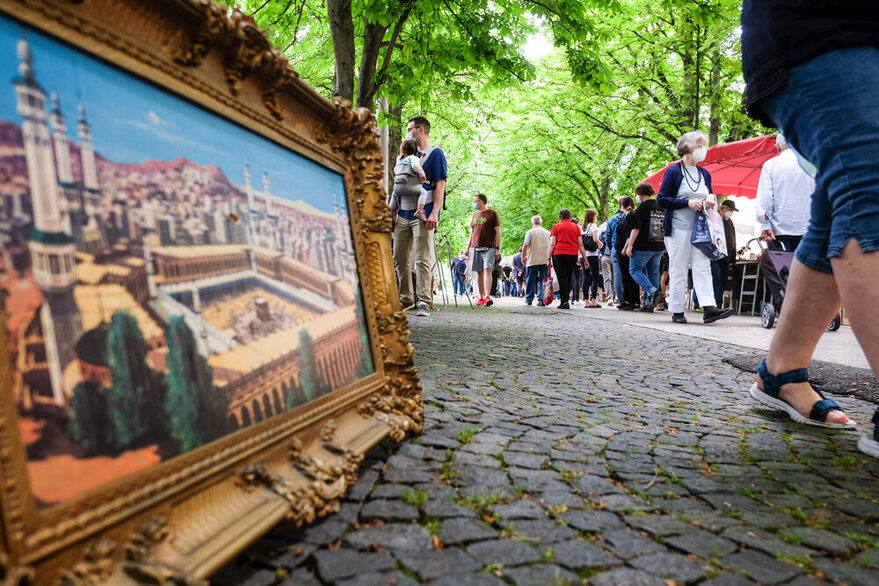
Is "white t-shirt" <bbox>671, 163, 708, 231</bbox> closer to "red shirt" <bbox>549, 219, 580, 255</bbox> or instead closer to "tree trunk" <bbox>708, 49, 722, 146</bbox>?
"red shirt" <bbox>549, 219, 580, 255</bbox>

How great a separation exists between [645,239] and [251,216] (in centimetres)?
981

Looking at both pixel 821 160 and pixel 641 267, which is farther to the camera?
pixel 641 267

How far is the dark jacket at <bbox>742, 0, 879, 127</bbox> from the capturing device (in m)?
2.03

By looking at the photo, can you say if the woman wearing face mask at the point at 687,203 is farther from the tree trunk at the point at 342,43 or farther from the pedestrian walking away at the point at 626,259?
the tree trunk at the point at 342,43

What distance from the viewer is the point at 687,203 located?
7531 millimetres

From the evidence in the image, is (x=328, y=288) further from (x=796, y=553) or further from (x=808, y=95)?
(x=808, y=95)

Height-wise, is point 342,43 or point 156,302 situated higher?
point 342,43

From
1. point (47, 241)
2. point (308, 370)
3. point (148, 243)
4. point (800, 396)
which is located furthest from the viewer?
point (800, 396)

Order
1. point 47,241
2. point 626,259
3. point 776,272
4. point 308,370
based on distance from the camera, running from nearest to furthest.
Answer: point 47,241 → point 308,370 → point 776,272 → point 626,259

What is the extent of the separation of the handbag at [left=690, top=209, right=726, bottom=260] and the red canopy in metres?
3.06

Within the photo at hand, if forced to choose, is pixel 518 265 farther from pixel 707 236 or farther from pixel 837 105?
pixel 837 105

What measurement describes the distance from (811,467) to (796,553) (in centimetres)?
81

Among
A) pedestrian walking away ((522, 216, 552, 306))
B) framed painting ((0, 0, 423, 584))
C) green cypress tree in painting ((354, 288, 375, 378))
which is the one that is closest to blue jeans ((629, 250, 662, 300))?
pedestrian walking away ((522, 216, 552, 306))

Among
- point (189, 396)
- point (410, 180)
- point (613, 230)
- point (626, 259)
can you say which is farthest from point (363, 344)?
point (613, 230)
